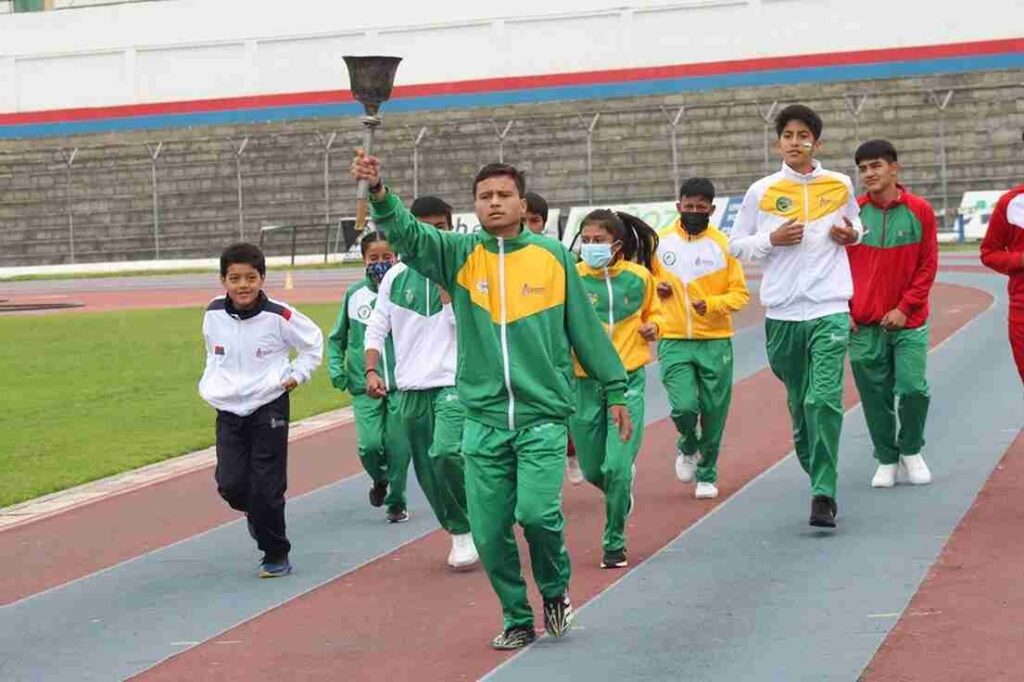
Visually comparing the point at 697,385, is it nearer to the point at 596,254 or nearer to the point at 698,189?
the point at 698,189

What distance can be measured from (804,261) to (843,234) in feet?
0.80

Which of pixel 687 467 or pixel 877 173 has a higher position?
pixel 877 173

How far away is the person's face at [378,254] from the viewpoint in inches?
444

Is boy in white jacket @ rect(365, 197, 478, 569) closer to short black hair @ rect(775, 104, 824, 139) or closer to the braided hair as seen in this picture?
the braided hair

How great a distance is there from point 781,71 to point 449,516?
4476 cm

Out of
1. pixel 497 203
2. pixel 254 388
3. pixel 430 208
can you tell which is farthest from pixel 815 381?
pixel 497 203

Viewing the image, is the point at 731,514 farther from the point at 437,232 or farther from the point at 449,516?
the point at 437,232

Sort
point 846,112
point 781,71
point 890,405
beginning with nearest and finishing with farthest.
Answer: point 890,405, point 846,112, point 781,71

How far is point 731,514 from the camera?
11.5 m

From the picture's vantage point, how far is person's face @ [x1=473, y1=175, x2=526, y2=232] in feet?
26.8

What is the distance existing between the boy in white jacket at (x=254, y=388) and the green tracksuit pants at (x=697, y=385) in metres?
2.73

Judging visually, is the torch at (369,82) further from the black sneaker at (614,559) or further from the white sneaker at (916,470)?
the white sneaker at (916,470)

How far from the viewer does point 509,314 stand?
8.26 meters

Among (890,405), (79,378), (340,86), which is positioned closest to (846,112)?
(340,86)
